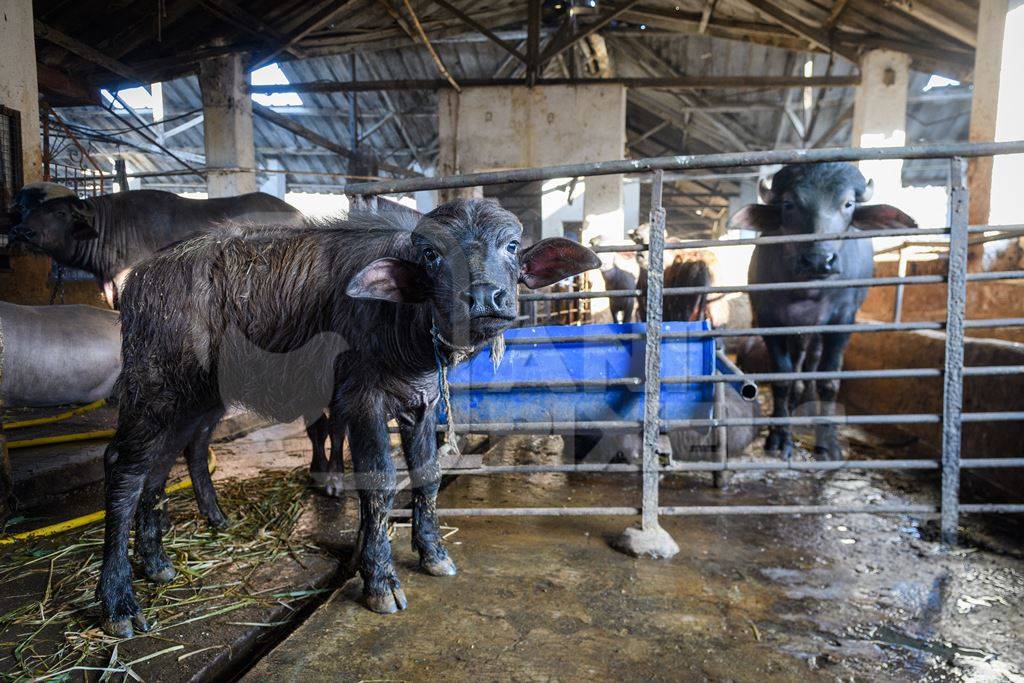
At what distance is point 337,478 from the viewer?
4461mm

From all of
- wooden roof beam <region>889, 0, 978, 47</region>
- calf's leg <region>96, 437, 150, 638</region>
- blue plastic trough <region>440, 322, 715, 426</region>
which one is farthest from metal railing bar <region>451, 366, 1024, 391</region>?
wooden roof beam <region>889, 0, 978, 47</region>

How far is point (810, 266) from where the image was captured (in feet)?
14.8

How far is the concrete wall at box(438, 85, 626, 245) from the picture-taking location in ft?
42.2

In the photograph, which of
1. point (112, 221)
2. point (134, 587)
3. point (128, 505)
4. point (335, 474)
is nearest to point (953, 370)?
point (335, 474)

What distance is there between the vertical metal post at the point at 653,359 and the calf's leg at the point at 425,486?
111 centimetres

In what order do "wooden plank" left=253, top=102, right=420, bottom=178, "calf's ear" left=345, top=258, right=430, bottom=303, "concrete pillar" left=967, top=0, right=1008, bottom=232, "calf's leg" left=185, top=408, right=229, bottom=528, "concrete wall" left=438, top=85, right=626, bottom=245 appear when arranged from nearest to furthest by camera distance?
"calf's ear" left=345, top=258, right=430, bottom=303 < "calf's leg" left=185, top=408, right=229, bottom=528 < "concrete pillar" left=967, top=0, right=1008, bottom=232 < "concrete wall" left=438, top=85, right=626, bottom=245 < "wooden plank" left=253, top=102, right=420, bottom=178

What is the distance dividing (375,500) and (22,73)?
6395 millimetres

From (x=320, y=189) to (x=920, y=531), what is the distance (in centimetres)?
2348

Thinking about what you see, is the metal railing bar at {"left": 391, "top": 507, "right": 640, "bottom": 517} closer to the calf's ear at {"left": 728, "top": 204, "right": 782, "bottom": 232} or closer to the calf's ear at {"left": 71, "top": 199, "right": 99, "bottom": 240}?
the calf's ear at {"left": 728, "top": 204, "right": 782, "bottom": 232}

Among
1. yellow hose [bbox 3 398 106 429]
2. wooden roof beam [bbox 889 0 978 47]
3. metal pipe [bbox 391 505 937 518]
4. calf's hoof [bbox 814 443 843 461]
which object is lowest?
calf's hoof [bbox 814 443 843 461]

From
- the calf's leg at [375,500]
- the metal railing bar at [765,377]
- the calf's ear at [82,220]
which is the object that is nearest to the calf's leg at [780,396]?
the metal railing bar at [765,377]

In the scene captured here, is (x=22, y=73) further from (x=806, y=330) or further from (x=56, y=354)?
(x=806, y=330)

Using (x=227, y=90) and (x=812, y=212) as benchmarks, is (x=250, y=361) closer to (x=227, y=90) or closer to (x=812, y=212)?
(x=812, y=212)

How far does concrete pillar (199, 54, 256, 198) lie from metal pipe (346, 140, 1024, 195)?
8.91 m
